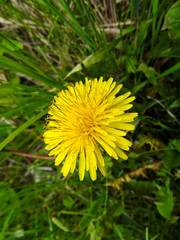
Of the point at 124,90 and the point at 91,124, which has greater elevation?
the point at 124,90

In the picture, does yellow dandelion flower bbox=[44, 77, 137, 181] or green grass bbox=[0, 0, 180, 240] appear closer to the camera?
yellow dandelion flower bbox=[44, 77, 137, 181]

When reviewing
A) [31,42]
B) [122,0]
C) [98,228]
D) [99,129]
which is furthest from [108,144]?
[31,42]

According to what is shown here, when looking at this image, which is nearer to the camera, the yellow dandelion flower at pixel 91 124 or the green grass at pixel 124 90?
the yellow dandelion flower at pixel 91 124

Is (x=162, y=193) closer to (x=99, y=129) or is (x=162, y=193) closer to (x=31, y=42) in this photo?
(x=99, y=129)
